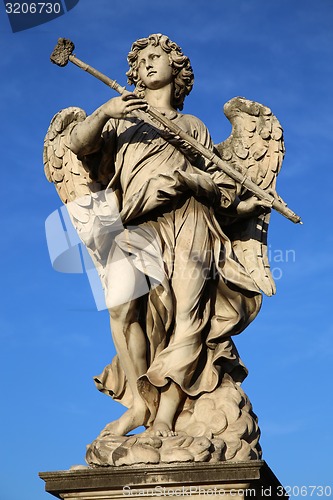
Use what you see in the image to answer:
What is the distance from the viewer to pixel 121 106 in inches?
395

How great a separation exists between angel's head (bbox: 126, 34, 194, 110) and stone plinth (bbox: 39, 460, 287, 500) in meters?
3.79

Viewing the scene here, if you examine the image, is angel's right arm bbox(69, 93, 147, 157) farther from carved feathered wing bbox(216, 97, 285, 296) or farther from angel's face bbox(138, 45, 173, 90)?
carved feathered wing bbox(216, 97, 285, 296)

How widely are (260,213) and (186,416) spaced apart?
7.22 feet

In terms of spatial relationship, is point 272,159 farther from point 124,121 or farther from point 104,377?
point 104,377

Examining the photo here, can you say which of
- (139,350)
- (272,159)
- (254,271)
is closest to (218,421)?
(139,350)

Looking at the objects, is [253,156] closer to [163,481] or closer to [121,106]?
[121,106]

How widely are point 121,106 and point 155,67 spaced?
0.95 metres

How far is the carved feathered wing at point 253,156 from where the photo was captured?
10.8m

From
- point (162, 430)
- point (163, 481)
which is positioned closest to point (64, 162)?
point (162, 430)

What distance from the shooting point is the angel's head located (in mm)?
10836

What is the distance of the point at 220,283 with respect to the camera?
10312 mm

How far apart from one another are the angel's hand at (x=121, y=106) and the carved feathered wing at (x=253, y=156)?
52.1 inches

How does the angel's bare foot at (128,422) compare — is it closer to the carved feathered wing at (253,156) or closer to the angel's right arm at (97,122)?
the carved feathered wing at (253,156)

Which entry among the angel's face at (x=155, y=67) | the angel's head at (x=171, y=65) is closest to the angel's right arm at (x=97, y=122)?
the angel's face at (x=155, y=67)
